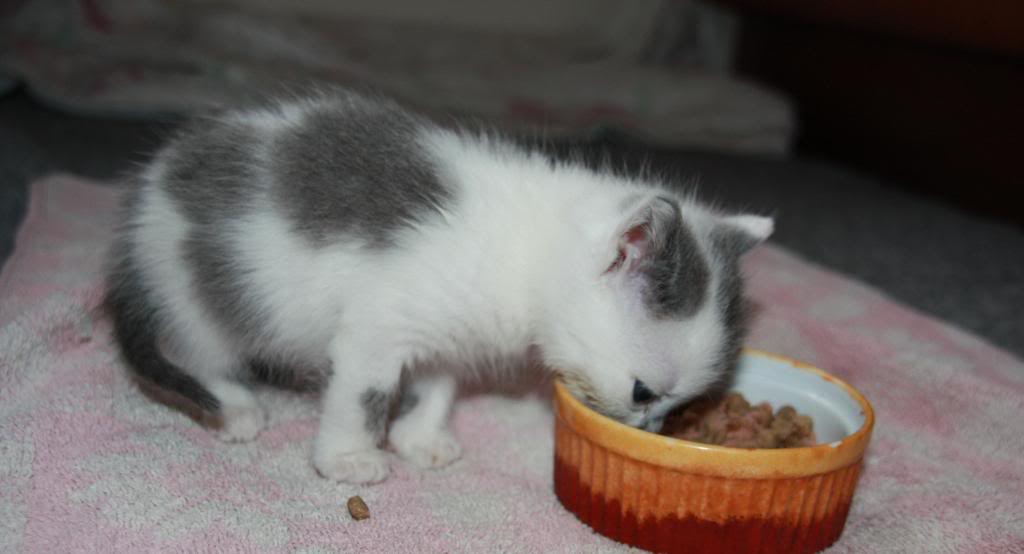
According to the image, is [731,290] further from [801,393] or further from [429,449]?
[429,449]

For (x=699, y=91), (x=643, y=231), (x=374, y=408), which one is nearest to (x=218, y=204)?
(x=374, y=408)

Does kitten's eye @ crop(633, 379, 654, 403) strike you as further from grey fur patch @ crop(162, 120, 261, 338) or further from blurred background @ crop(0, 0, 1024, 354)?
blurred background @ crop(0, 0, 1024, 354)

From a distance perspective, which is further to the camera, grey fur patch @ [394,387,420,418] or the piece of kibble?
grey fur patch @ [394,387,420,418]

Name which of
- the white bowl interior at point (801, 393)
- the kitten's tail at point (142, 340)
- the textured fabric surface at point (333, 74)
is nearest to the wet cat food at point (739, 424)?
the white bowl interior at point (801, 393)

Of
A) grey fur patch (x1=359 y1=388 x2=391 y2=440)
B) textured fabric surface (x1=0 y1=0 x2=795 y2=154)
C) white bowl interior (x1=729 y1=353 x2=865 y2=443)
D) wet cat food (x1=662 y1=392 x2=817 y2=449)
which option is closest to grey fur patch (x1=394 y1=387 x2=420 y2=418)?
grey fur patch (x1=359 y1=388 x2=391 y2=440)

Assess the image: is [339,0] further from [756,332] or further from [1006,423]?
[1006,423]

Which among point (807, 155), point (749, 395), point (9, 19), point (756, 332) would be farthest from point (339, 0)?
point (749, 395)

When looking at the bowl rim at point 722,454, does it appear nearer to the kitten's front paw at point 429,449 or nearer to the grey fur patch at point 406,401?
the kitten's front paw at point 429,449
